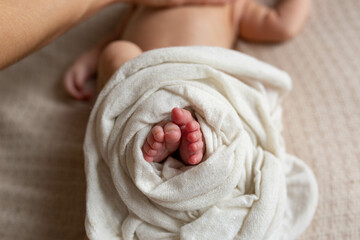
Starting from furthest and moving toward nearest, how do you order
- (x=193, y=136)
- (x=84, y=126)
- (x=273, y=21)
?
1. (x=273, y=21)
2. (x=84, y=126)
3. (x=193, y=136)

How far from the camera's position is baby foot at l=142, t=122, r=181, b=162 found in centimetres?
69

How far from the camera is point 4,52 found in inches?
28.9

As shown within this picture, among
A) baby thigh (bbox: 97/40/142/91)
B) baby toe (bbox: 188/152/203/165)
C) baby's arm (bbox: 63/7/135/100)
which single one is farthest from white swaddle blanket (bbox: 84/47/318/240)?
baby's arm (bbox: 63/7/135/100)

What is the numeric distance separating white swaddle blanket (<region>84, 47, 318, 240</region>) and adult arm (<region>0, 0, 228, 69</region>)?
17 centimetres

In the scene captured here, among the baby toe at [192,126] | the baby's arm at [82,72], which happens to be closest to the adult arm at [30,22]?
the baby's arm at [82,72]

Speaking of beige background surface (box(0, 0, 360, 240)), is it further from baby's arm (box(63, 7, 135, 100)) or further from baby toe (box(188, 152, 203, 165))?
baby toe (box(188, 152, 203, 165))

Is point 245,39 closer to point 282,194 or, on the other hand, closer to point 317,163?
point 317,163

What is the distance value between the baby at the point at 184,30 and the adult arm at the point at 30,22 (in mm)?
142

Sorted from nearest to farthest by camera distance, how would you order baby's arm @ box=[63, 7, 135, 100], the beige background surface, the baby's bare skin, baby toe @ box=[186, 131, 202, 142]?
1. baby toe @ box=[186, 131, 202, 142]
2. the beige background surface
3. the baby's bare skin
4. baby's arm @ box=[63, 7, 135, 100]

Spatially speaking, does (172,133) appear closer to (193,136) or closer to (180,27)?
(193,136)

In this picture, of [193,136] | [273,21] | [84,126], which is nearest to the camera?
[193,136]

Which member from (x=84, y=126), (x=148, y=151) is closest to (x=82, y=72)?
(x=84, y=126)

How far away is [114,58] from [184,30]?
216 mm

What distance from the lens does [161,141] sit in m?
0.71
